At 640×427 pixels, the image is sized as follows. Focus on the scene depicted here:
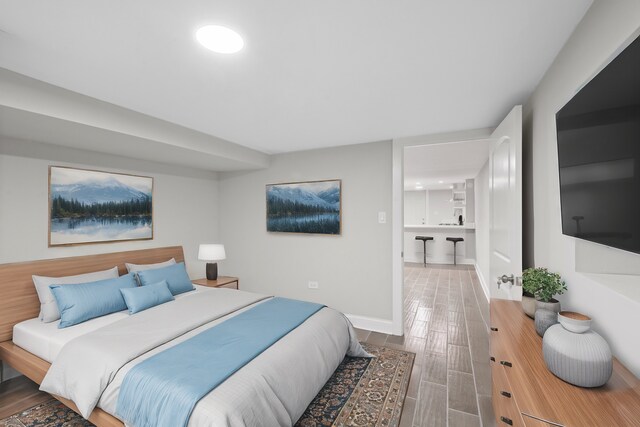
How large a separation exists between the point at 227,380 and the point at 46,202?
254 cm

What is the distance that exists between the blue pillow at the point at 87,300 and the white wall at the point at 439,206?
9.27m

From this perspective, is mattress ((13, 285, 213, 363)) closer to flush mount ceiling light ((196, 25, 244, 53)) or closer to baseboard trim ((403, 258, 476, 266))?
flush mount ceiling light ((196, 25, 244, 53))

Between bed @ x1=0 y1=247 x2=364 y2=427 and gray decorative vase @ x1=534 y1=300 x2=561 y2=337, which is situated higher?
gray decorative vase @ x1=534 y1=300 x2=561 y2=337

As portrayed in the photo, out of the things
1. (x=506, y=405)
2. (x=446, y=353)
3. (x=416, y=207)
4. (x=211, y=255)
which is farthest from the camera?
(x=416, y=207)

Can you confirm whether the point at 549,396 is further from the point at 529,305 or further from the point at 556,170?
the point at 556,170

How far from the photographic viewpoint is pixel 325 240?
3912 millimetres

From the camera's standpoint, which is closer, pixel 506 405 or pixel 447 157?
pixel 506 405

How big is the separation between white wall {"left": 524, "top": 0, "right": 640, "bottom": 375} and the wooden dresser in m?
0.17

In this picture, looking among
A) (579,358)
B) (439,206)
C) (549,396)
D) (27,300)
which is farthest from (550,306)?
(439,206)

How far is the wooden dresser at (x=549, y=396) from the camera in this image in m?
0.85

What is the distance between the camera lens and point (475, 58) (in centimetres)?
168

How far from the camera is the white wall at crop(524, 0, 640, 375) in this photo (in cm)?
106

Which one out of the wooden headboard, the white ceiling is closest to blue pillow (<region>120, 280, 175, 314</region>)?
the wooden headboard

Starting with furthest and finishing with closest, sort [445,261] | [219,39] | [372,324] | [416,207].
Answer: [416,207] → [445,261] → [372,324] → [219,39]
